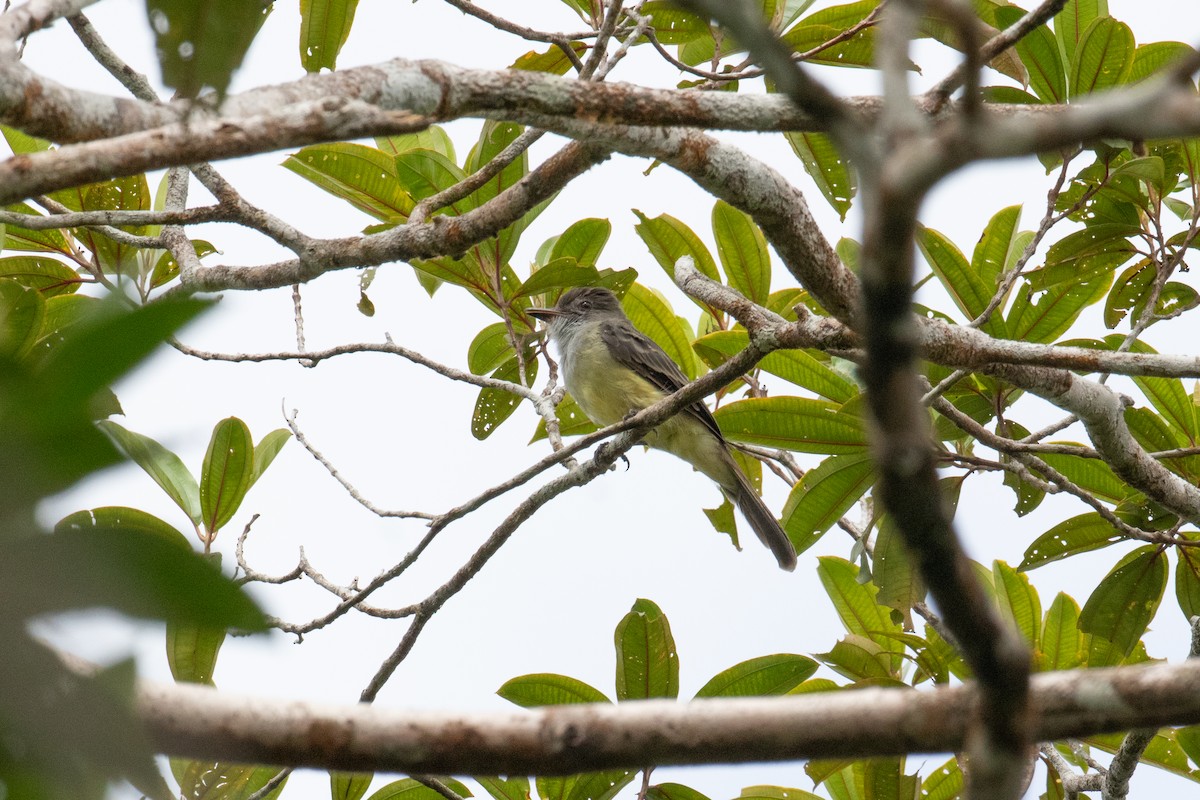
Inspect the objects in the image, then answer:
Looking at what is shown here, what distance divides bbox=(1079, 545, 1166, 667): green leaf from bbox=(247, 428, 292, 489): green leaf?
350 centimetres

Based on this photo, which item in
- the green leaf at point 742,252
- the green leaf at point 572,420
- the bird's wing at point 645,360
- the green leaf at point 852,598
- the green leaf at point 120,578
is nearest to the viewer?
the green leaf at point 120,578

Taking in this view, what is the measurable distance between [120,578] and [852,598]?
15.0 ft

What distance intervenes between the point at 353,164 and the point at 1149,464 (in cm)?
336

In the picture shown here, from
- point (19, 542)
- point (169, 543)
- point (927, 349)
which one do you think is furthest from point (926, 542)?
point (927, 349)

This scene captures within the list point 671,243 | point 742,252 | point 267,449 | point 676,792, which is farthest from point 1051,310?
point 267,449

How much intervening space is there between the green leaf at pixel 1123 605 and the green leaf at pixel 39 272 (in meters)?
4.52

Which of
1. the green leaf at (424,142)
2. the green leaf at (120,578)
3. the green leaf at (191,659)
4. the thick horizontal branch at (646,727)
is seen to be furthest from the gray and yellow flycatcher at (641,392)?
the green leaf at (120,578)

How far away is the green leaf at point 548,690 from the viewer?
160 inches

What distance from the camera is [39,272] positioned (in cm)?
479

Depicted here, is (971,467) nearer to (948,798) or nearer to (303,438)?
(948,798)

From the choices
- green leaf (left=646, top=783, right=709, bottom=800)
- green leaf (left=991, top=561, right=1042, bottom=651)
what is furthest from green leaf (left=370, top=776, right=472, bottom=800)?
green leaf (left=991, top=561, right=1042, bottom=651)

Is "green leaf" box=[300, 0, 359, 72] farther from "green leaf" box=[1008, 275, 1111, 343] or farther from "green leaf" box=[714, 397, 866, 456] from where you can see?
"green leaf" box=[1008, 275, 1111, 343]

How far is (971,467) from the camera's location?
4449 mm

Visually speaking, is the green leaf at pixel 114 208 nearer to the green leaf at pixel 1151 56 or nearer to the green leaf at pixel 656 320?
the green leaf at pixel 656 320
